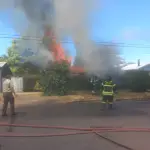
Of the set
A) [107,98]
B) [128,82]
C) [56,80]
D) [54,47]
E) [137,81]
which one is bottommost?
[128,82]

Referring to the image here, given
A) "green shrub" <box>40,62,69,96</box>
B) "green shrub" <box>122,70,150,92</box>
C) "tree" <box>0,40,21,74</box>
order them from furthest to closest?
"tree" <box>0,40,21,74</box>, "green shrub" <box>122,70,150,92</box>, "green shrub" <box>40,62,69,96</box>

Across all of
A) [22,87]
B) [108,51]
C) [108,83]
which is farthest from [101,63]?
[108,83]

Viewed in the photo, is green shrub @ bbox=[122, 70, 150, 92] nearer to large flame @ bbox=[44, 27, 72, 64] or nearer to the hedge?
the hedge

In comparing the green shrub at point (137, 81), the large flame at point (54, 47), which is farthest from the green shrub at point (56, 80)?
the large flame at point (54, 47)

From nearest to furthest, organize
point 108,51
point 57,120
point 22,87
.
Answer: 1. point 57,120
2. point 22,87
3. point 108,51

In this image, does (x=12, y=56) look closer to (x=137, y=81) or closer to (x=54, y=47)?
(x=54, y=47)

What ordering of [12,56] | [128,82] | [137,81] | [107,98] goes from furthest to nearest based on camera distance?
[12,56] → [128,82] → [137,81] → [107,98]

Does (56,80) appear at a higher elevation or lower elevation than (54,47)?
lower

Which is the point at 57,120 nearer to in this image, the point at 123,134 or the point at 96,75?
the point at 123,134

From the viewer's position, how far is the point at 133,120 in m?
9.68

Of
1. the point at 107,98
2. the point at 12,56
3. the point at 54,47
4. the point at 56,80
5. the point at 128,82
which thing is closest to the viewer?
the point at 107,98

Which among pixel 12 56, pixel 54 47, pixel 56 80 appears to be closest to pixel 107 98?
pixel 56 80

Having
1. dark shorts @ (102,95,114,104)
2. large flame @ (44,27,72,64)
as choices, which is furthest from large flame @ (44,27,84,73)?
dark shorts @ (102,95,114,104)

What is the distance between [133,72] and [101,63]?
12.9 ft
